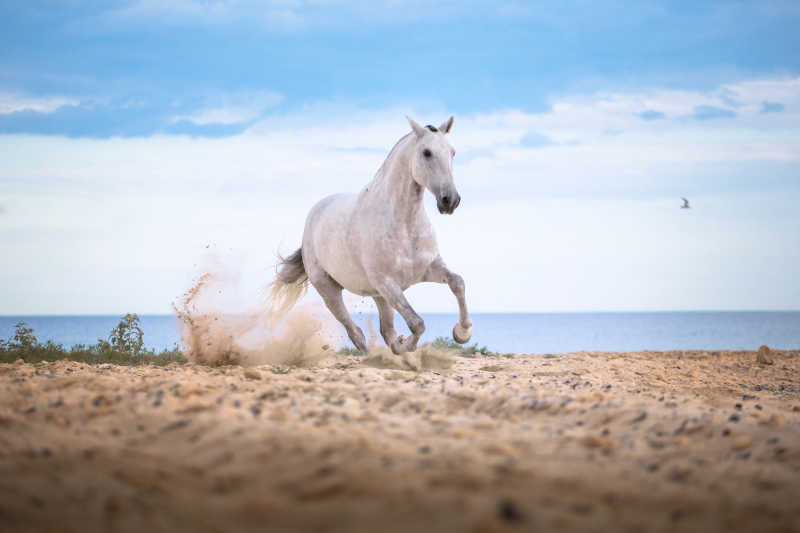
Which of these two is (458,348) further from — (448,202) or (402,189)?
(448,202)

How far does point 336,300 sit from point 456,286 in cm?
243

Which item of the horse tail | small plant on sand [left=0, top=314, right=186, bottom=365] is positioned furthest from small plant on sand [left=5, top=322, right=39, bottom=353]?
the horse tail

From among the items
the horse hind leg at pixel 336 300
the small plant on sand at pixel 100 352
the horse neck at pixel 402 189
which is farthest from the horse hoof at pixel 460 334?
the small plant on sand at pixel 100 352

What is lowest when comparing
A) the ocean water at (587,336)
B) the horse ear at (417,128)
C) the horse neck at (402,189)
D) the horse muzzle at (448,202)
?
the ocean water at (587,336)

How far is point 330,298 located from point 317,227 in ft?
3.46

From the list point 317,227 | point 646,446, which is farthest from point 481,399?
point 317,227

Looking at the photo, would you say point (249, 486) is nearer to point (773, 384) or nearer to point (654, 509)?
point (654, 509)

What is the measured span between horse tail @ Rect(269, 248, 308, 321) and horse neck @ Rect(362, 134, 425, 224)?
3.07 m

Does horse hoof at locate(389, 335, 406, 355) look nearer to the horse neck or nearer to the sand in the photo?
the horse neck

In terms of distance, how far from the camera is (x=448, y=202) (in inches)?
237

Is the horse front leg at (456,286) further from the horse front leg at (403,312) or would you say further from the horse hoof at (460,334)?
the horse front leg at (403,312)

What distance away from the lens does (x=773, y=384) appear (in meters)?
7.70

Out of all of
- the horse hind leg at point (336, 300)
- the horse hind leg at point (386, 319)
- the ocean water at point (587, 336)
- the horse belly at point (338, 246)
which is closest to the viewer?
the horse belly at point (338, 246)

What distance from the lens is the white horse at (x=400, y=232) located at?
6312 millimetres
